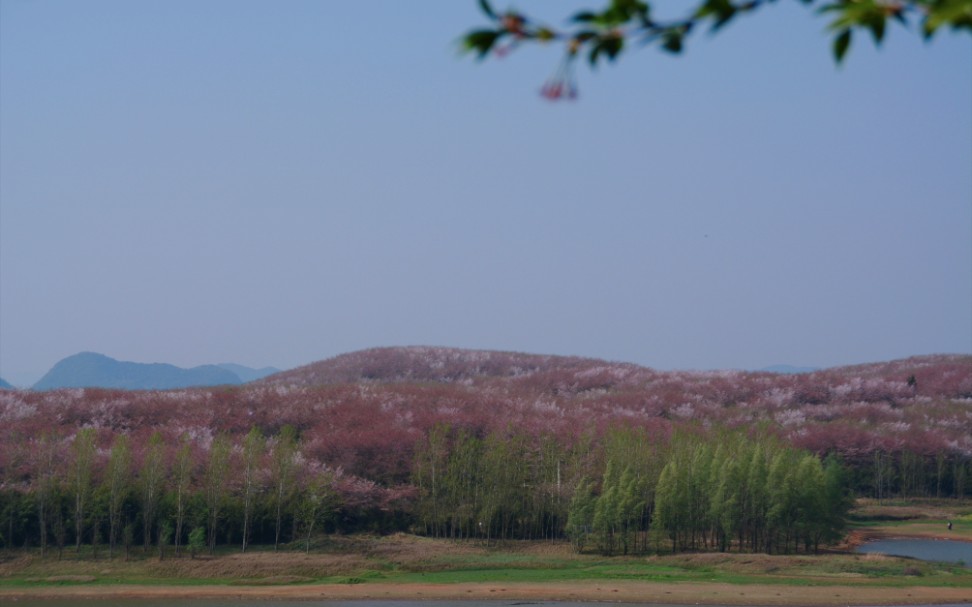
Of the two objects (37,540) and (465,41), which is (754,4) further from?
(37,540)

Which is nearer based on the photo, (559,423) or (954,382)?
(559,423)

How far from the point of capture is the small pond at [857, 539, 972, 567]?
95.3 feet

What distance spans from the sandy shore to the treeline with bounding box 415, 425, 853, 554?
476 centimetres

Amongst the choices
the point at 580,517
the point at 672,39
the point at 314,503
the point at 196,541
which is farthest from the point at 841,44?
the point at 314,503

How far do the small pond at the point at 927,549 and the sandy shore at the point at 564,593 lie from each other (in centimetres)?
531

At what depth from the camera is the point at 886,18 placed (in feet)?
7.38

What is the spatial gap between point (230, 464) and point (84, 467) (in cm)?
438

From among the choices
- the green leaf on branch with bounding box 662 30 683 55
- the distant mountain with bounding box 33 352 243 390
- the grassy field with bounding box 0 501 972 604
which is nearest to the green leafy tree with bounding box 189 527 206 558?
the grassy field with bounding box 0 501 972 604

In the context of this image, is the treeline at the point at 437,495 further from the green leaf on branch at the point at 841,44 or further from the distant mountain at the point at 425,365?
the distant mountain at the point at 425,365

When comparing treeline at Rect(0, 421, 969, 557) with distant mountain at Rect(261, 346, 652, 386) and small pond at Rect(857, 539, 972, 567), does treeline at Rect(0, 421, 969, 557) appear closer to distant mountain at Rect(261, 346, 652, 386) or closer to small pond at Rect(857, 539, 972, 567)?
small pond at Rect(857, 539, 972, 567)

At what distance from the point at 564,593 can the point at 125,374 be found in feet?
490

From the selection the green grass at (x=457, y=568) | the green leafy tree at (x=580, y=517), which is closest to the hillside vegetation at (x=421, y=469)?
the green leafy tree at (x=580, y=517)

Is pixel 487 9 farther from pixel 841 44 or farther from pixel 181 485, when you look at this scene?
pixel 181 485

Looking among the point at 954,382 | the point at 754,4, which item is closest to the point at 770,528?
the point at 754,4
